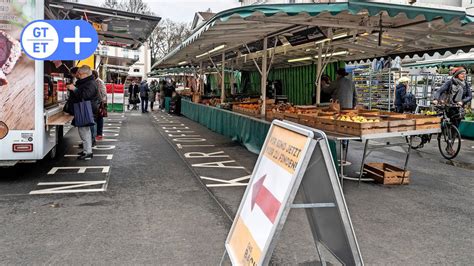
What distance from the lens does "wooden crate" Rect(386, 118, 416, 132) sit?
662 centimetres

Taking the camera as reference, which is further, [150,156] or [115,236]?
[150,156]

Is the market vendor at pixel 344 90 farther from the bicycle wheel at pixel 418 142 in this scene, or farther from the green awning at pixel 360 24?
the bicycle wheel at pixel 418 142

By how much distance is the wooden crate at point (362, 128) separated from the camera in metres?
6.31

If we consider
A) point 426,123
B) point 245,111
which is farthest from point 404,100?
point 426,123

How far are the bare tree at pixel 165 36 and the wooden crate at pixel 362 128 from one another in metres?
56.4

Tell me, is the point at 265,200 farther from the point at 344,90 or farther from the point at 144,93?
the point at 144,93

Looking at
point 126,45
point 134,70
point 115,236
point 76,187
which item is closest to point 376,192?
point 115,236

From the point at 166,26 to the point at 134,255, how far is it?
61564 mm

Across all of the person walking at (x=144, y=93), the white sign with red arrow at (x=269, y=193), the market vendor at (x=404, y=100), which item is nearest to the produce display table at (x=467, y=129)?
the market vendor at (x=404, y=100)

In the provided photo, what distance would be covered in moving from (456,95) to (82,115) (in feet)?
27.2

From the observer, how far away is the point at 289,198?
2.72 m

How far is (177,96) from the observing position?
23.5m

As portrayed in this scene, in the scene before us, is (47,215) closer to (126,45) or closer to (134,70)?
(126,45)

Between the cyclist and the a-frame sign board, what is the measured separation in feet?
26.6
